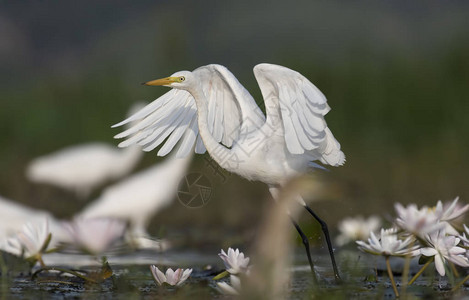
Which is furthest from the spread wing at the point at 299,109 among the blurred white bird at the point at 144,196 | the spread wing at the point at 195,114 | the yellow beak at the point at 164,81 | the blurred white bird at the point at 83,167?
the blurred white bird at the point at 83,167

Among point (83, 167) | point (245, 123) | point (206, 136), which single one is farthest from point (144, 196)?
point (206, 136)

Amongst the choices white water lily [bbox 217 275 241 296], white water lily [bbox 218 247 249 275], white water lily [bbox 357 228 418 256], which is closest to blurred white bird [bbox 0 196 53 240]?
white water lily [bbox 218 247 249 275]

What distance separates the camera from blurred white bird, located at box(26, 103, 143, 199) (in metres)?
6.82

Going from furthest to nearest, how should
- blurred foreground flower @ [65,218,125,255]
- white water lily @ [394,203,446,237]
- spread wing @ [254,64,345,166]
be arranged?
spread wing @ [254,64,345,166]
white water lily @ [394,203,446,237]
blurred foreground flower @ [65,218,125,255]

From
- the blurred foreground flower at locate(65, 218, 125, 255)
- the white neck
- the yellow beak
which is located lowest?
the blurred foreground flower at locate(65, 218, 125, 255)

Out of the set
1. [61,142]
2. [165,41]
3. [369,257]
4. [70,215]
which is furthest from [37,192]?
[369,257]

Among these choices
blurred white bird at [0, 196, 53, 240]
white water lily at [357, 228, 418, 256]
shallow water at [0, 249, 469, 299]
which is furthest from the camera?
blurred white bird at [0, 196, 53, 240]

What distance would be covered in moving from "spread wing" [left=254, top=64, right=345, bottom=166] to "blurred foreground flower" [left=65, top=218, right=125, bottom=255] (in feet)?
3.87

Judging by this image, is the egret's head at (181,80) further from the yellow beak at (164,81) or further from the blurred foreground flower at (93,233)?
the blurred foreground flower at (93,233)

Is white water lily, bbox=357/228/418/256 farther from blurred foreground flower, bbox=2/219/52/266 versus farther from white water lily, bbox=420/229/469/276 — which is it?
blurred foreground flower, bbox=2/219/52/266

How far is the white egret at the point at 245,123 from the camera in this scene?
3047 millimetres

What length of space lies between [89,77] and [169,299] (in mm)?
6363

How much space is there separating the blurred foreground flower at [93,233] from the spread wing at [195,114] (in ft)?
4.75

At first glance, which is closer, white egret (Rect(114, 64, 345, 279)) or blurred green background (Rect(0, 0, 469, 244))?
white egret (Rect(114, 64, 345, 279))
